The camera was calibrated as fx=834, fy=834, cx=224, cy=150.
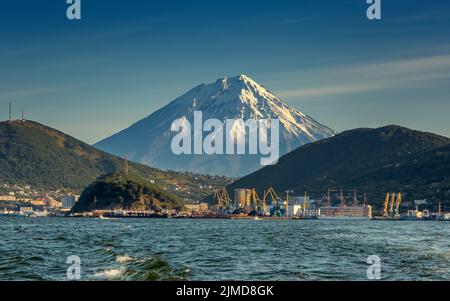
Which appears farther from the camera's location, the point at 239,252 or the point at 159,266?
the point at 239,252
